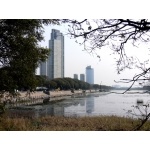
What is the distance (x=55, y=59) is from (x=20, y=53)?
70 cm

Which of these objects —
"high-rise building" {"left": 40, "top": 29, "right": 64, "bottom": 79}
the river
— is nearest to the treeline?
"high-rise building" {"left": 40, "top": 29, "right": 64, "bottom": 79}

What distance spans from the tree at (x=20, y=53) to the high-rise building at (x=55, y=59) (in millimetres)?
232

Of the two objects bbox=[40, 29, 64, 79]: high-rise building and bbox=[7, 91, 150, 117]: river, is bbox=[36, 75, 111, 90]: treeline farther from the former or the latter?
bbox=[7, 91, 150, 117]: river

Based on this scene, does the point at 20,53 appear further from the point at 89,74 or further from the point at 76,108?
the point at 76,108

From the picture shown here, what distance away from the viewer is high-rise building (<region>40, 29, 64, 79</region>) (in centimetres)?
378

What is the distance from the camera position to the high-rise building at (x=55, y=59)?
3777 millimetres

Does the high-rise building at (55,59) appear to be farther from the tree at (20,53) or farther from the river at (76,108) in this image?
the river at (76,108)

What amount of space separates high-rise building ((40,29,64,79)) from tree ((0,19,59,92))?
232 millimetres

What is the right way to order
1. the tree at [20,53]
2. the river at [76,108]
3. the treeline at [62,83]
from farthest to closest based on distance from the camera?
the river at [76,108]
the tree at [20,53]
the treeline at [62,83]

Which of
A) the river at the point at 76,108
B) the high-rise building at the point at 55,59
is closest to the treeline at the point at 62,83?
the high-rise building at the point at 55,59

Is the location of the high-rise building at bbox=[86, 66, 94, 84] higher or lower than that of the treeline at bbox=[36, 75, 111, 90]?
higher

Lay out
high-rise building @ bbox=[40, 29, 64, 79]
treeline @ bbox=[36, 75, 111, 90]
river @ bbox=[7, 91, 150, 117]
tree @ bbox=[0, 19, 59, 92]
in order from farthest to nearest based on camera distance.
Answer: river @ bbox=[7, 91, 150, 117] → tree @ bbox=[0, 19, 59, 92] → treeline @ bbox=[36, 75, 111, 90] → high-rise building @ bbox=[40, 29, 64, 79]
